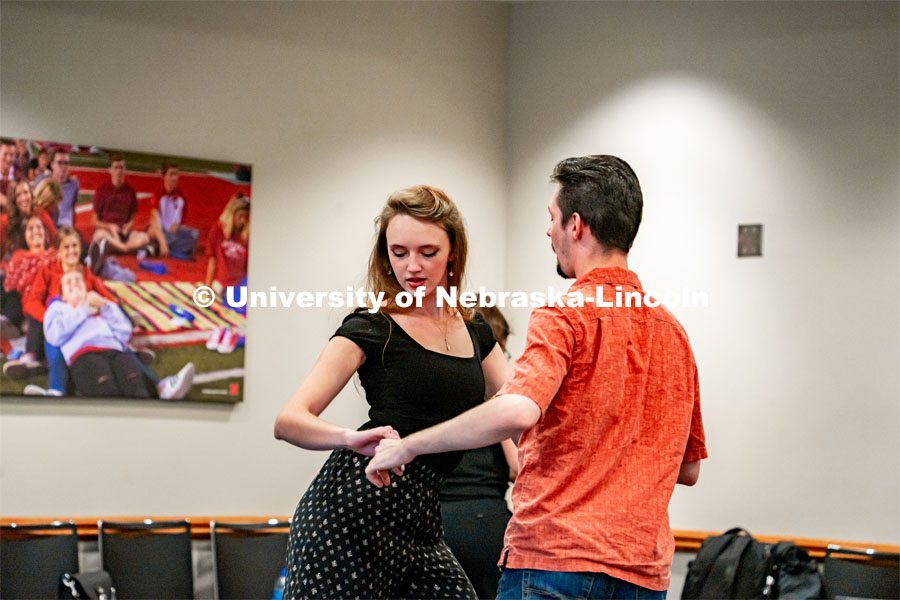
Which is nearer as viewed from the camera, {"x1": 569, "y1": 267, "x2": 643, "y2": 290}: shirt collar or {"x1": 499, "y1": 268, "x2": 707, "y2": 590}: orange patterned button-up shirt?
{"x1": 499, "y1": 268, "x2": 707, "y2": 590}: orange patterned button-up shirt

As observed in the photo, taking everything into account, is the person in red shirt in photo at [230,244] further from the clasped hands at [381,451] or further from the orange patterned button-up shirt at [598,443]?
the orange patterned button-up shirt at [598,443]

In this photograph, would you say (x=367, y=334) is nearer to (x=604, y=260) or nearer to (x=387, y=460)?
(x=387, y=460)

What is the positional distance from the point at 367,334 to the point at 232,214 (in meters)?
2.66

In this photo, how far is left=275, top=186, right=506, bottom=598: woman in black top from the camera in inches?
78.2

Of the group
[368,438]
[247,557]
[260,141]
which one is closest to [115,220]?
[260,141]

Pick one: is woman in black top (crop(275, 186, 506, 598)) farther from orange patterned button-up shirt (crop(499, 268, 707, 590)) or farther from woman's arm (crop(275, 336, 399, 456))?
orange patterned button-up shirt (crop(499, 268, 707, 590))

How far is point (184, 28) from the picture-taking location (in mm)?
4555

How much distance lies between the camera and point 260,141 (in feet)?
15.3

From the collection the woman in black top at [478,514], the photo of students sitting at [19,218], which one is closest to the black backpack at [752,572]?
the woman in black top at [478,514]

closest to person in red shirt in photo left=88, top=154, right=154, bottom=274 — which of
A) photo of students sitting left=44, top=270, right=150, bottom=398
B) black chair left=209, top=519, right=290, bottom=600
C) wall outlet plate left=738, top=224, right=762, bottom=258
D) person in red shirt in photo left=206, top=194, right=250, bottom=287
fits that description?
photo of students sitting left=44, top=270, right=150, bottom=398

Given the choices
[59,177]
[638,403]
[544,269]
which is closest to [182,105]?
[59,177]

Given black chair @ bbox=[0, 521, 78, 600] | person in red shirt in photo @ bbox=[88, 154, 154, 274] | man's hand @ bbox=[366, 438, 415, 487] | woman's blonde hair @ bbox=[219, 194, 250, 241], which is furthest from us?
woman's blonde hair @ bbox=[219, 194, 250, 241]

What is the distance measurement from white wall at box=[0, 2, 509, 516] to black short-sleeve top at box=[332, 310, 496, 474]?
99.8 inches

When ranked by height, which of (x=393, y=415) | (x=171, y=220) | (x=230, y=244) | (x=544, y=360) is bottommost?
(x=393, y=415)
